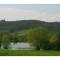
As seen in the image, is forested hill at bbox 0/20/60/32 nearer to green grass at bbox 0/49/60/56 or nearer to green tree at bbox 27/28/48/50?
green tree at bbox 27/28/48/50

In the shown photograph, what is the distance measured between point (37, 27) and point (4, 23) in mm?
403

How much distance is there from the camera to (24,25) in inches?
43.3

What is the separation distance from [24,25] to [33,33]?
0.15 m

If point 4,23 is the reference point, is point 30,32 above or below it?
below

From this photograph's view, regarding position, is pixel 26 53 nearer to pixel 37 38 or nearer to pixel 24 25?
pixel 37 38

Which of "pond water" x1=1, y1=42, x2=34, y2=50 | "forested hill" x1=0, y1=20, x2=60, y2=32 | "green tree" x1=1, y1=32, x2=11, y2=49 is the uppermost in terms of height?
"forested hill" x1=0, y1=20, x2=60, y2=32

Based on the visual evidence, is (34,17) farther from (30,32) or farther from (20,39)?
(20,39)

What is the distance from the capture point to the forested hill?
108 cm

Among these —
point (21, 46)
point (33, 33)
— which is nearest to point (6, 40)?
point (21, 46)

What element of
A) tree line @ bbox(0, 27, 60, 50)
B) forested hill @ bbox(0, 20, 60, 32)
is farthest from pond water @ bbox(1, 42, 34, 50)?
forested hill @ bbox(0, 20, 60, 32)

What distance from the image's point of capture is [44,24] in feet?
3.58

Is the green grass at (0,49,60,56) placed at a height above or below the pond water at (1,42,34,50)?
below

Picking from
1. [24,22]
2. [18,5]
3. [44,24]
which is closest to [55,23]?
[44,24]

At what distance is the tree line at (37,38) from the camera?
1.08 m
